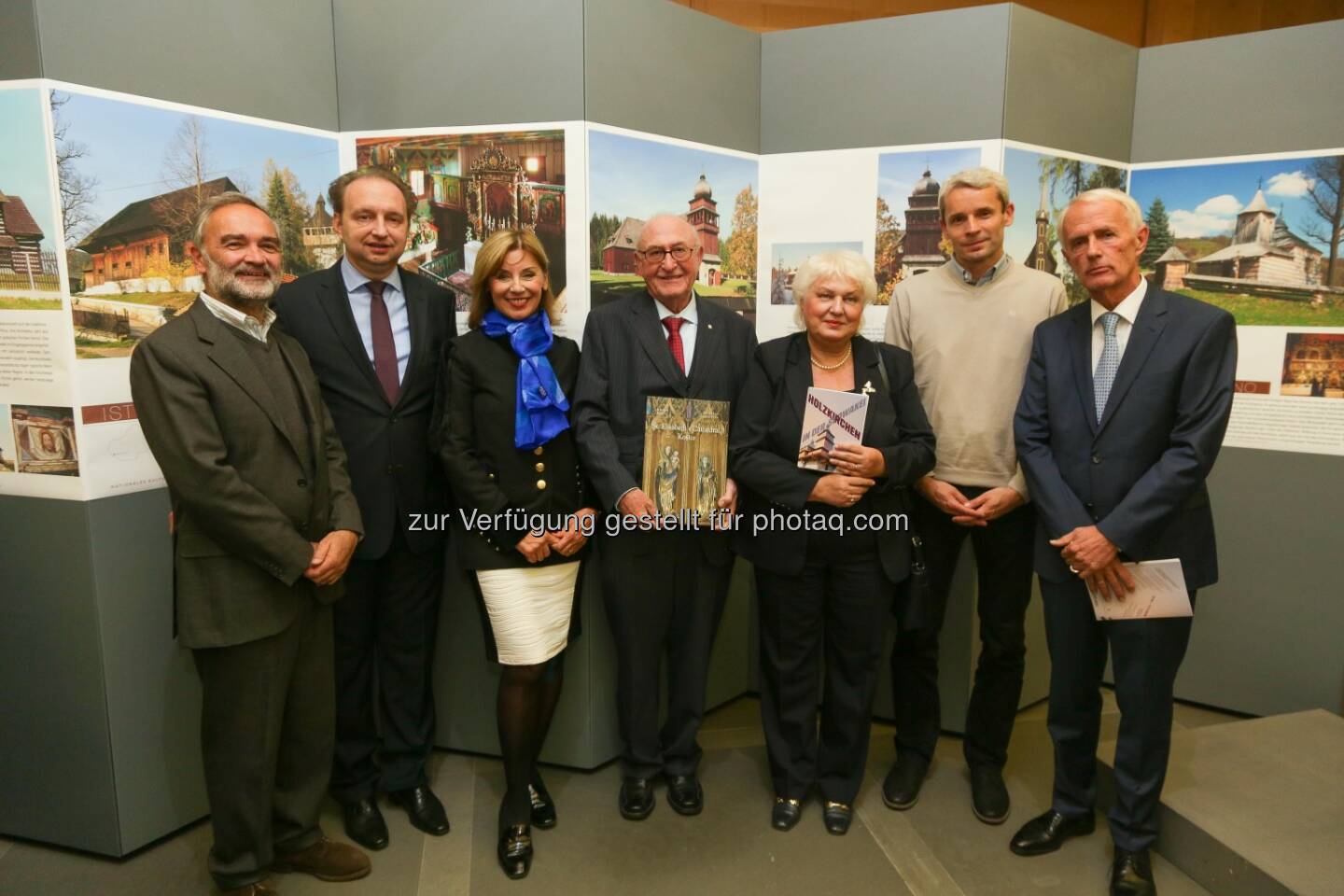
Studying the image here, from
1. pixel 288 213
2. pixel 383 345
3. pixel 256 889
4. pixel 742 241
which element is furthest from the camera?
pixel 742 241

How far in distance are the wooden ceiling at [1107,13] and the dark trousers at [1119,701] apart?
152 inches

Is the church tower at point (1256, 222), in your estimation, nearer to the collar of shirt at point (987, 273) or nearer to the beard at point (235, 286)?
the collar of shirt at point (987, 273)

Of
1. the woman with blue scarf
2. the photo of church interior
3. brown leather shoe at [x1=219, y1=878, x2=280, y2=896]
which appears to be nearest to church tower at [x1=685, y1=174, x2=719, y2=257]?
the photo of church interior

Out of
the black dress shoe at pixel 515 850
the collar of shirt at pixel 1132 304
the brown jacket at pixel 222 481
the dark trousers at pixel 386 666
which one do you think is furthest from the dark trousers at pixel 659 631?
the collar of shirt at pixel 1132 304

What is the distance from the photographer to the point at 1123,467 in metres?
2.42

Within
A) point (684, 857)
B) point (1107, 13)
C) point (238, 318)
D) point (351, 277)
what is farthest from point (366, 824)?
point (1107, 13)

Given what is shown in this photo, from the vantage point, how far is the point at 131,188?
2615 mm

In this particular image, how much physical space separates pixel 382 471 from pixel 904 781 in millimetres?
2243

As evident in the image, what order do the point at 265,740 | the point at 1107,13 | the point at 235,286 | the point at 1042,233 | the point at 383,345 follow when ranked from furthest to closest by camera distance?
the point at 1107,13, the point at 1042,233, the point at 383,345, the point at 265,740, the point at 235,286

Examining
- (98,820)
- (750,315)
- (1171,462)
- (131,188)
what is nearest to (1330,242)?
(1171,462)

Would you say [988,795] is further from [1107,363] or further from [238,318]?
[238,318]

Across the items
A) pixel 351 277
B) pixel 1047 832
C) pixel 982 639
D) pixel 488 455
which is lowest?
pixel 1047 832

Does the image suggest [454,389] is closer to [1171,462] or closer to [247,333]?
[247,333]

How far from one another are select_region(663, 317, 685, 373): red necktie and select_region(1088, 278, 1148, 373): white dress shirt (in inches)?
51.3
